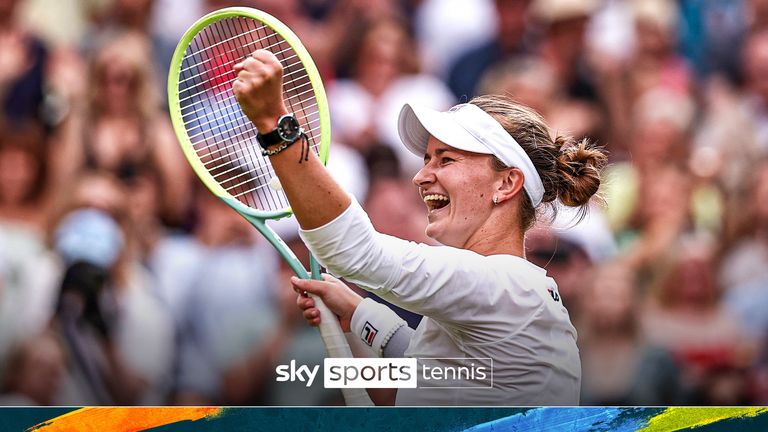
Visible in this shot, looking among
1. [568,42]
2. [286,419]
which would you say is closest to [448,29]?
[568,42]

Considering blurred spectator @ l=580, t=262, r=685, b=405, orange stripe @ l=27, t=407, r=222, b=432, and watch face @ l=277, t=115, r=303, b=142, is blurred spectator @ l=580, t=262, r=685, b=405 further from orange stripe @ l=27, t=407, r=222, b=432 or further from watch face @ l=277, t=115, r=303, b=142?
watch face @ l=277, t=115, r=303, b=142

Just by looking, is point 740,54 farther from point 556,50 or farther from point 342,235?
point 342,235

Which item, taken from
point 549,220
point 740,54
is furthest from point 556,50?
point 549,220

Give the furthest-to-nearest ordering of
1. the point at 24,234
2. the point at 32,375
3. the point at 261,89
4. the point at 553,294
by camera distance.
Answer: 1. the point at 24,234
2. the point at 32,375
3. the point at 553,294
4. the point at 261,89

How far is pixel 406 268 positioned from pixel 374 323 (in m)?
0.49

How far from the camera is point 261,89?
5.37ft

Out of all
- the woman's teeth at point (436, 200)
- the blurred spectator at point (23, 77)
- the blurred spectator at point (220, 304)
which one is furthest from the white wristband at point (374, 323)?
the blurred spectator at point (23, 77)

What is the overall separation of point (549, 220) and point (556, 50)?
76 cm

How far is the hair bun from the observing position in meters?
2.08

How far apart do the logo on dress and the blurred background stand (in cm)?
40

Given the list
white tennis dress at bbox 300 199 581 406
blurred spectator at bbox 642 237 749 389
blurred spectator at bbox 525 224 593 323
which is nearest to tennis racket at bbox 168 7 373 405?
white tennis dress at bbox 300 199 581 406

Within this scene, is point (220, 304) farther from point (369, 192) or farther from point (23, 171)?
point (23, 171)

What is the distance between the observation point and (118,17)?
2812 mm

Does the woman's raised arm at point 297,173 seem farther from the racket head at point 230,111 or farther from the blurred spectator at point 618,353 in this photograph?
the blurred spectator at point 618,353
